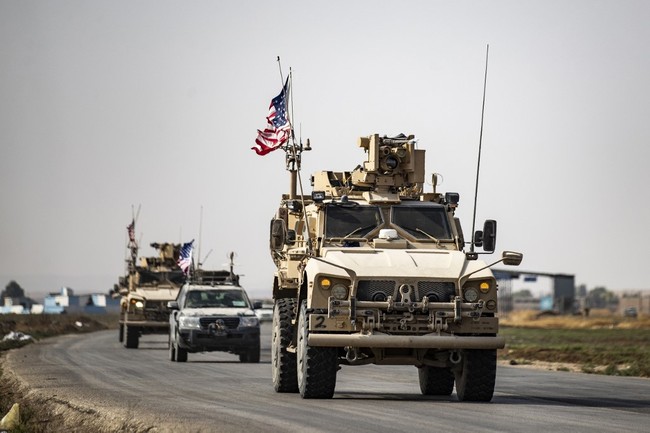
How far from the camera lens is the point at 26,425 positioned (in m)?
19.2

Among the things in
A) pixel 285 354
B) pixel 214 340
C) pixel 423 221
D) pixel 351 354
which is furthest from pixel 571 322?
pixel 351 354

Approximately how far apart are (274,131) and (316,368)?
12.5 meters

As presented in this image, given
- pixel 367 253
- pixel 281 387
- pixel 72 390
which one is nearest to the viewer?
pixel 367 253

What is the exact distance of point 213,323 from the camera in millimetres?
36906

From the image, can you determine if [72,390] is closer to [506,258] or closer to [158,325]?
[506,258]

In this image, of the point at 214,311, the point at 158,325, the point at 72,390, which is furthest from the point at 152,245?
the point at 72,390

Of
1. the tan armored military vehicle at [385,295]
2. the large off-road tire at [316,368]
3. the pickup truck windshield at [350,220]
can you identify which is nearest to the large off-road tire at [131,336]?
the tan armored military vehicle at [385,295]

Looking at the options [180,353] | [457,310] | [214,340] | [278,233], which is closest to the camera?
[457,310]

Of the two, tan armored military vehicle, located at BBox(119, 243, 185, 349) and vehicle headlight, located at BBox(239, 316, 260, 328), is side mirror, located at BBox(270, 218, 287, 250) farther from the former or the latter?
tan armored military vehicle, located at BBox(119, 243, 185, 349)

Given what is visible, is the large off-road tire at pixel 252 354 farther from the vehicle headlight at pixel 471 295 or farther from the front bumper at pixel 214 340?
the vehicle headlight at pixel 471 295

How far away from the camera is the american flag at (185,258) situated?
166ft

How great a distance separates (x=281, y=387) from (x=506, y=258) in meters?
4.61

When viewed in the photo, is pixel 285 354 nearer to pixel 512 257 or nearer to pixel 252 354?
pixel 512 257

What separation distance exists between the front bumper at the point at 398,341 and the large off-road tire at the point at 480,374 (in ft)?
1.87
